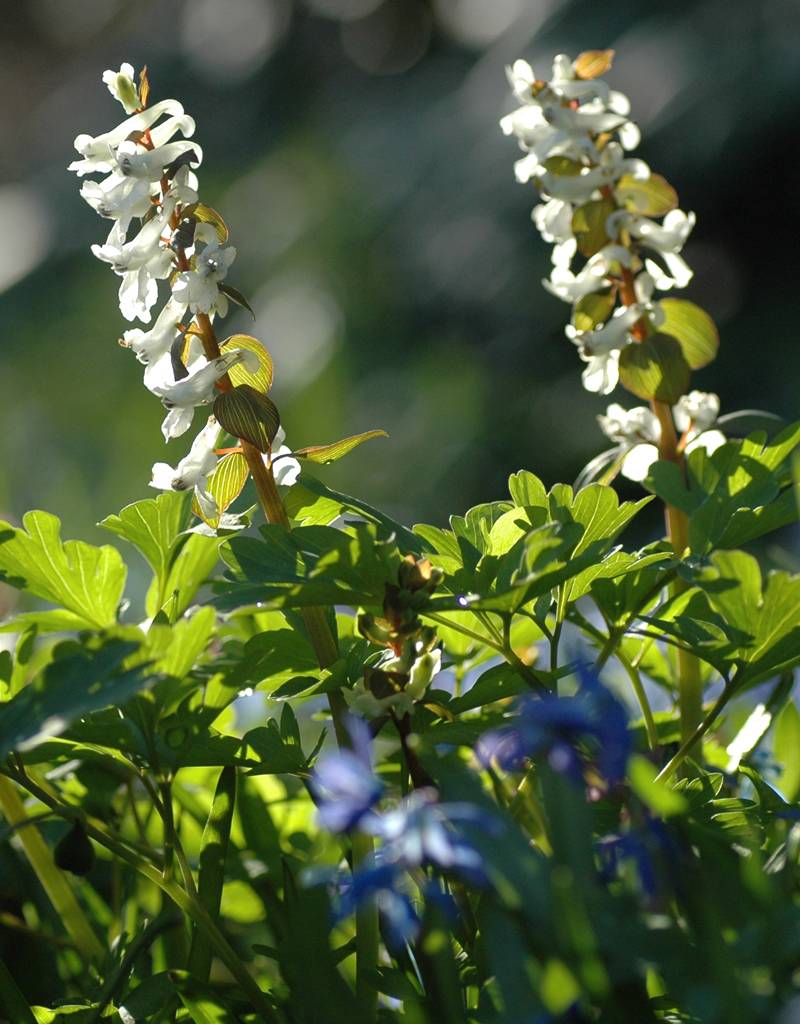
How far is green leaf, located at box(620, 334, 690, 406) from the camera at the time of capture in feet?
1.41

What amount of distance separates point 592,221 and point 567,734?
272mm

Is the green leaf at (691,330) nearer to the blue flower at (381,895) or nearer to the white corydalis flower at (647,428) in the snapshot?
the white corydalis flower at (647,428)

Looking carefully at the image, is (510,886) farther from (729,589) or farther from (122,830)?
(122,830)

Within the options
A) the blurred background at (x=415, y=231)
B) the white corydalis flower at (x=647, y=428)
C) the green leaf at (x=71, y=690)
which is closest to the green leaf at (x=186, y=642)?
the green leaf at (x=71, y=690)

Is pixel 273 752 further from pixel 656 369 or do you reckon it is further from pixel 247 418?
pixel 656 369

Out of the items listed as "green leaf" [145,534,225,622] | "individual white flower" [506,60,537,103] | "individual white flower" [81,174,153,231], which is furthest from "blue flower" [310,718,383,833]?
"individual white flower" [506,60,537,103]

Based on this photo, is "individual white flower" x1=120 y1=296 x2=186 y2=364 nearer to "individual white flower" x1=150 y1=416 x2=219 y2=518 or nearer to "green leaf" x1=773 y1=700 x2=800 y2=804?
"individual white flower" x1=150 y1=416 x2=219 y2=518

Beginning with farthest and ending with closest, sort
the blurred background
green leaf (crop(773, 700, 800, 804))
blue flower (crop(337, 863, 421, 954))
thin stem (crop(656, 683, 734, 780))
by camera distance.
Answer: the blurred background → green leaf (crop(773, 700, 800, 804)) → thin stem (crop(656, 683, 734, 780)) → blue flower (crop(337, 863, 421, 954))

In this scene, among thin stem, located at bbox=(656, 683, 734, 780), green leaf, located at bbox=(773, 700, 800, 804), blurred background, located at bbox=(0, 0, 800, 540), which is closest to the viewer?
thin stem, located at bbox=(656, 683, 734, 780)

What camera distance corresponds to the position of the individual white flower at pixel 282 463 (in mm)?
376

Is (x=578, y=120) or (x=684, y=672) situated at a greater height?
(x=578, y=120)

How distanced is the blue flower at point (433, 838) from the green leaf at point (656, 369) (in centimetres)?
25

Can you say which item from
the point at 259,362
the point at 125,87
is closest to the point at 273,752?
the point at 259,362

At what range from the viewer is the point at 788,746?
446 mm
